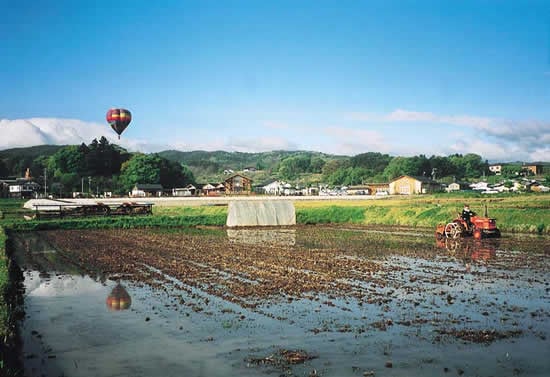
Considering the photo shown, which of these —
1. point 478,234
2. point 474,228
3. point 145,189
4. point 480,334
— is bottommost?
point 480,334

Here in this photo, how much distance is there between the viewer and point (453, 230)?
86.1 ft

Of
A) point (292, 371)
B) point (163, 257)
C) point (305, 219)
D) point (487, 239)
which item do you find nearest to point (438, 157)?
point (305, 219)

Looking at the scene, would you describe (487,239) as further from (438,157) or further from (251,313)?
(438,157)

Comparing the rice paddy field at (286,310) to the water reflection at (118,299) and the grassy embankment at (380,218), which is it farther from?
the grassy embankment at (380,218)

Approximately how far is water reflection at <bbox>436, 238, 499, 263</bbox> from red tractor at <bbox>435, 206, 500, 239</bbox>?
0.52 m

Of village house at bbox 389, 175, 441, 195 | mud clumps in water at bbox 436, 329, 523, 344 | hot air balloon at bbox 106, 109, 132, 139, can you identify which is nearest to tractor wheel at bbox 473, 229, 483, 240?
mud clumps in water at bbox 436, 329, 523, 344

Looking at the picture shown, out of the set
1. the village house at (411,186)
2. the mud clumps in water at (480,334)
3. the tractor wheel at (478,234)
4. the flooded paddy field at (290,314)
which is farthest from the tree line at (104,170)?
the mud clumps in water at (480,334)

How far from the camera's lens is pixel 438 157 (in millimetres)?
154125

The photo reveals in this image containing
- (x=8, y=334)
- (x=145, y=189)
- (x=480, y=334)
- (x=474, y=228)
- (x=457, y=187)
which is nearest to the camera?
(x=8, y=334)

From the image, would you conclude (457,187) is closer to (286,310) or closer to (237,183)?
(237,183)

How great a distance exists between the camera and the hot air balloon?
5928cm

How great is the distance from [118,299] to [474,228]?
18.7 m

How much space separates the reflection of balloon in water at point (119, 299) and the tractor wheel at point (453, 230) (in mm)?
17236

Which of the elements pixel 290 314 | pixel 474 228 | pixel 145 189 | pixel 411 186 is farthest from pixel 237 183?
pixel 290 314
